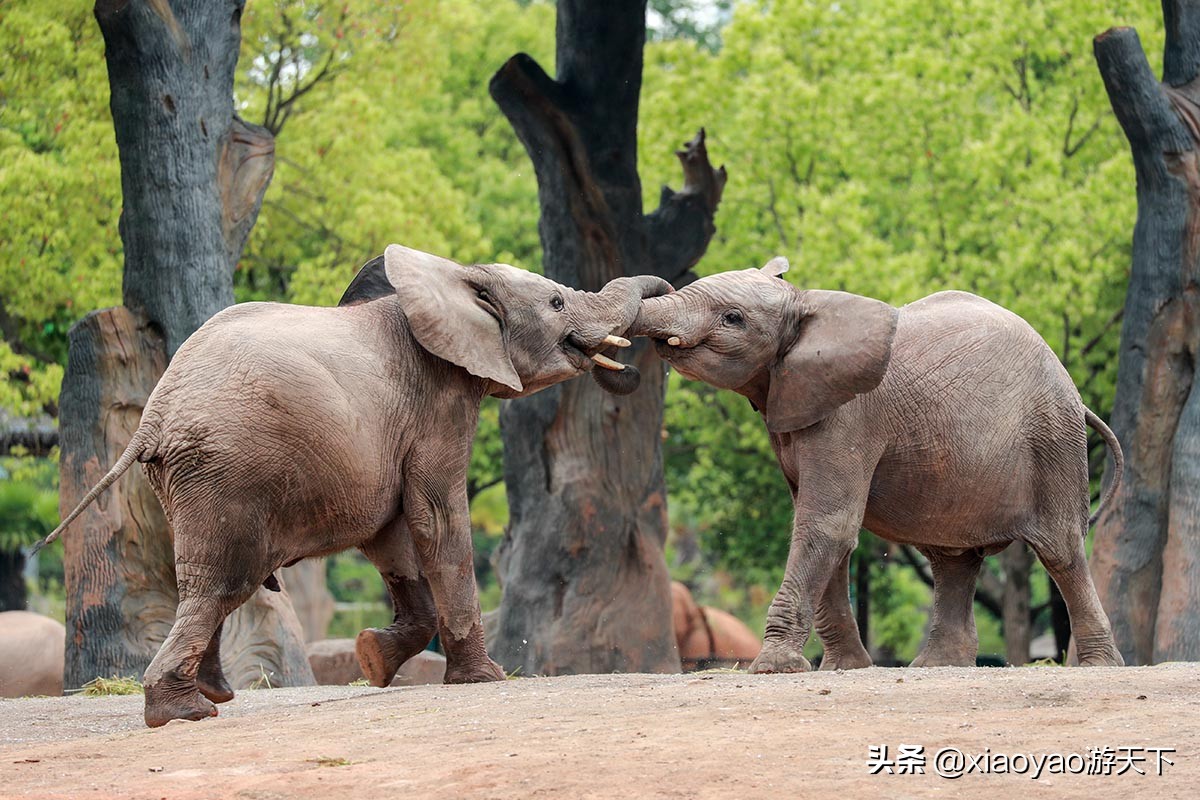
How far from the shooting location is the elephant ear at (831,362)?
9.12 m

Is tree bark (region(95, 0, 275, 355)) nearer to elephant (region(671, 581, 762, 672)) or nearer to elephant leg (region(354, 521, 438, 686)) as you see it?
elephant leg (region(354, 521, 438, 686))

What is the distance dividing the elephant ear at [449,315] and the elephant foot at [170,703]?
2.14 metres

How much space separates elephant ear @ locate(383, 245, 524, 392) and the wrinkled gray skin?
87 centimetres

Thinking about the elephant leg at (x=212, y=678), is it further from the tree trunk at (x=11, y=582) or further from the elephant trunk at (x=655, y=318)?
the tree trunk at (x=11, y=582)

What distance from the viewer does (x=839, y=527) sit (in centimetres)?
907

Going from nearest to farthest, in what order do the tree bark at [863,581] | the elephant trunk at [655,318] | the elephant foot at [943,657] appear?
the elephant trunk at [655,318] < the elephant foot at [943,657] < the tree bark at [863,581]

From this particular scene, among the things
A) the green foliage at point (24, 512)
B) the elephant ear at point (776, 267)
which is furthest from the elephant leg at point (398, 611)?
the green foliage at point (24, 512)

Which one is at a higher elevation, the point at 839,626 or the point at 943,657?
the point at 839,626

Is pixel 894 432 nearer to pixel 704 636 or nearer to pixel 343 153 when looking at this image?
pixel 343 153

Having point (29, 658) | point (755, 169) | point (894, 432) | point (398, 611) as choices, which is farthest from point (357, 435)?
point (755, 169)

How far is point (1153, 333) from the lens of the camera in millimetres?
15617

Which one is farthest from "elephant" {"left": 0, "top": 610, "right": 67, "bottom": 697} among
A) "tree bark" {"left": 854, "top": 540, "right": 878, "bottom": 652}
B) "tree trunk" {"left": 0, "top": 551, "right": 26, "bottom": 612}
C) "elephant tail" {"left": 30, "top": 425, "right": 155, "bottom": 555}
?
"tree trunk" {"left": 0, "top": 551, "right": 26, "bottom": 612}

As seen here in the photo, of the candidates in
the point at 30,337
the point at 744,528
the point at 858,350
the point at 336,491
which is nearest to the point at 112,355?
the point at 336,491

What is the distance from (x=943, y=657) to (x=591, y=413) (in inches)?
243
